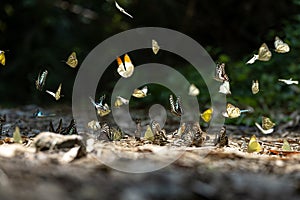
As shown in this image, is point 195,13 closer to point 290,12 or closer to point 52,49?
point 290,12

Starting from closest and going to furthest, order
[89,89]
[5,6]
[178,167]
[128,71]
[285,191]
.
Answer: [285,191], [178,167], [128,71], [89,89], [5,6]

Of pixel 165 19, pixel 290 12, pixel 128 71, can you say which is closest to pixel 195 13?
pixel 165 19

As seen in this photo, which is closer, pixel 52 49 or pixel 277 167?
pixel 277 167

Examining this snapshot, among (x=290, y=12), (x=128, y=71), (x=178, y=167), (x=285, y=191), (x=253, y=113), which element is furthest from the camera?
(x=290, y=12)

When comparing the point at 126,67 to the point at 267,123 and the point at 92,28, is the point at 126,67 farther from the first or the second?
the point at 92,28

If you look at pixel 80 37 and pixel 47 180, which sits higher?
pixel 80 37

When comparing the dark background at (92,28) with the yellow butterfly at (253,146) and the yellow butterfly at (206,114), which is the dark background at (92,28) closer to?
the yellow butterfly at (206,114)

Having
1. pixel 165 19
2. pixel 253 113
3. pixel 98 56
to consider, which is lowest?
pixel 253 113

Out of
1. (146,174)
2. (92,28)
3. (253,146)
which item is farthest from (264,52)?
(92,28)

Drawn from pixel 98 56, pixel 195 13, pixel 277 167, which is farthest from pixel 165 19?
pixel 277 167
